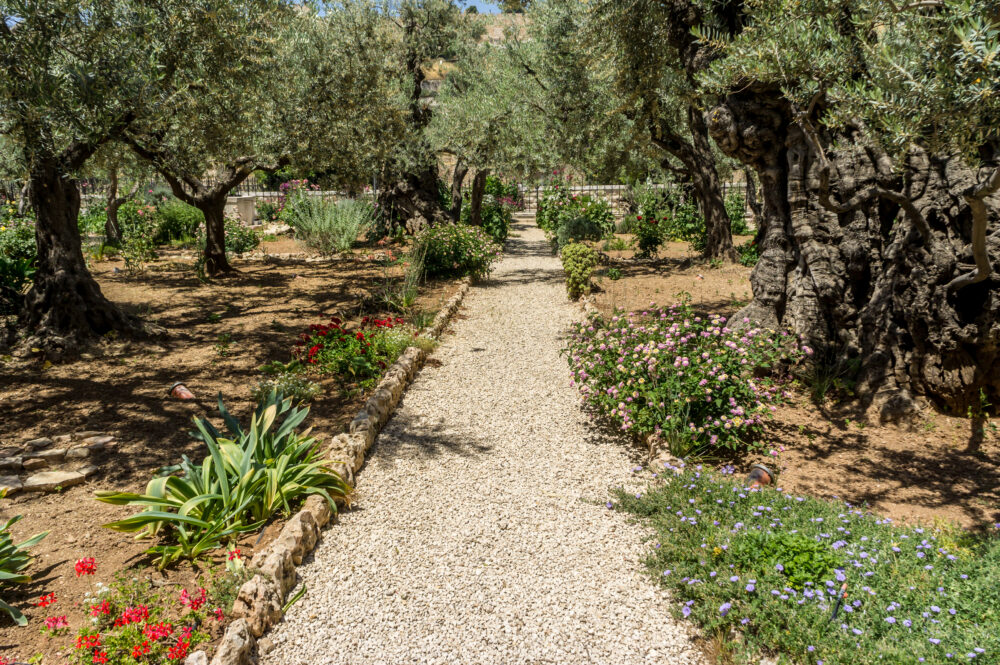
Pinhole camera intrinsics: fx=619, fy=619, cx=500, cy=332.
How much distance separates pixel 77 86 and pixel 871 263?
7059 mm

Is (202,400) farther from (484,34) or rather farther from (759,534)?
(484,34)

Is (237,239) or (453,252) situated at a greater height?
(237,239)

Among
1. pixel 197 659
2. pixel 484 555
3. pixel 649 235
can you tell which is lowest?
pixel 484 555

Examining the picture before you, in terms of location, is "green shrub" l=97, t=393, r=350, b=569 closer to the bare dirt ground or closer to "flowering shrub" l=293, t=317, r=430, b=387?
"flowering shrub" l=293, t=317, r=430, b=387

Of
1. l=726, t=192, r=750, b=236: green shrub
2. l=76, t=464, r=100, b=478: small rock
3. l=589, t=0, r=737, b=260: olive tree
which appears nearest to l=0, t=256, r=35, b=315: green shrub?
l=76, t=464, r=100, b=478: small rock

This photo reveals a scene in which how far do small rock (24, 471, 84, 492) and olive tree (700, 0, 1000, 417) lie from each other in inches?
221

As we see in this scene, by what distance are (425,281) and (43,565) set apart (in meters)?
8.85

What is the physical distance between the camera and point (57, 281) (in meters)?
6.93

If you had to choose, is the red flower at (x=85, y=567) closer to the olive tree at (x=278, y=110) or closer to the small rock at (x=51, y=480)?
the small rock at (x=51, y=480)

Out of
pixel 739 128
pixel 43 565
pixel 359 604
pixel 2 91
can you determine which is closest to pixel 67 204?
pixel 2 91

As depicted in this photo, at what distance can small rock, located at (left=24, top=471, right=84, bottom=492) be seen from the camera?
4.04 metres

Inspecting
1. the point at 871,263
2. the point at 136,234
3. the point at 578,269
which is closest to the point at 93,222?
the point at 136,234

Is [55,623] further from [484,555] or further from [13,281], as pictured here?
[13,281]

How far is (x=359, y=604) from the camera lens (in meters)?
3.30
